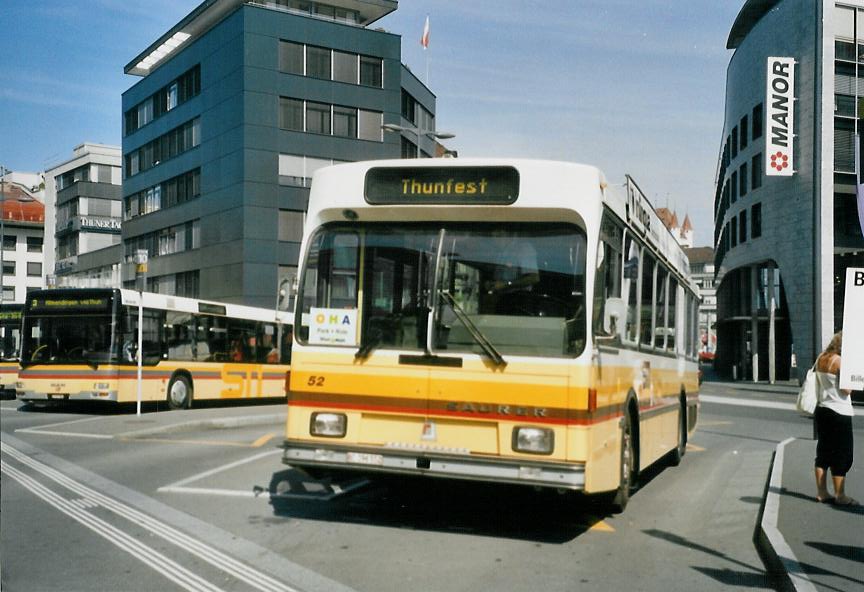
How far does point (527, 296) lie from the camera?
765cm

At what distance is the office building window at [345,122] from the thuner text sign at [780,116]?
69.5 ft

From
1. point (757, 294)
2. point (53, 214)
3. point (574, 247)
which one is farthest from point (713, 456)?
point (53, 214)

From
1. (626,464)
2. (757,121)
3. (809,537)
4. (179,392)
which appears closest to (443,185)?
(626,464)

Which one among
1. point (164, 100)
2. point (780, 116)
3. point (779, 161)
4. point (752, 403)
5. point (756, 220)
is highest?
point (164, 100)

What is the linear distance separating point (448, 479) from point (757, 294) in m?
57.6

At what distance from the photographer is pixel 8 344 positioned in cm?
2730

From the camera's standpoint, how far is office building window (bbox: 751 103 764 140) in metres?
58.8

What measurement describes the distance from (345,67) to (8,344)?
29.3m

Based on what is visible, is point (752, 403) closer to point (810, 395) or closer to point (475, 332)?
point (810, 395)

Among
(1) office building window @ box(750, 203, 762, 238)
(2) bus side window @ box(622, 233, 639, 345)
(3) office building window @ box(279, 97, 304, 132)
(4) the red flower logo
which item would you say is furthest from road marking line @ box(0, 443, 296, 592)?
(1) office building window @ box(750, 203, 762, 238)

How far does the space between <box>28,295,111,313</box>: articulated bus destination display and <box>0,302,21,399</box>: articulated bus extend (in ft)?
14.3

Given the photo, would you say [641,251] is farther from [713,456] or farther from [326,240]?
[713,456]

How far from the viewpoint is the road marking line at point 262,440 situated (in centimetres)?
1478

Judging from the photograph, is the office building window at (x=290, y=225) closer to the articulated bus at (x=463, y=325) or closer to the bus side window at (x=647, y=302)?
the bus side window at (x=647, y=302)
